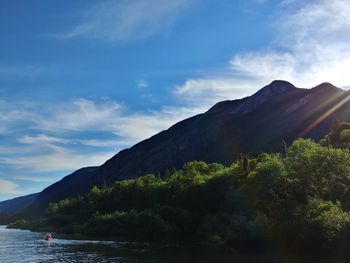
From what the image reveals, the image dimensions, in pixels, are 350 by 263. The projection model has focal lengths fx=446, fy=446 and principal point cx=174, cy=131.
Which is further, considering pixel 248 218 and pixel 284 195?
pixel 248 218

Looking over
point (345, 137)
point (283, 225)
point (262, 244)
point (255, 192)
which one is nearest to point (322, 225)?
point (283, 225)

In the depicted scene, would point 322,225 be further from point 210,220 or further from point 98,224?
point 98,224

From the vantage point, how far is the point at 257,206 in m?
98.8

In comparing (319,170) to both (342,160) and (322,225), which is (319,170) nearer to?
(342,160)

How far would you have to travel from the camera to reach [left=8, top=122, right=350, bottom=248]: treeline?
246ft

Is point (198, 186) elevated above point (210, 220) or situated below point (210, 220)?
above

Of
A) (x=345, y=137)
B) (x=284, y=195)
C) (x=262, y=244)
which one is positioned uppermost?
(x=345, y=137)

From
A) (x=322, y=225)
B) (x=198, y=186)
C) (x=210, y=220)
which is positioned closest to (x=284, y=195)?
(x=322, y=225)

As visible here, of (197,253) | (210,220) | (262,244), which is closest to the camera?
(197,253)

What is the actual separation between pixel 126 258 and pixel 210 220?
47.2 m

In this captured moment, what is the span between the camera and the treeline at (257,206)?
7500 cm

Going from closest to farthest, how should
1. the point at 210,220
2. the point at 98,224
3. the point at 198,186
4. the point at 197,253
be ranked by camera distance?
1. the point at 197,253
2. the point at 210,220
3. the point at 198,186
4. the point at 98,224

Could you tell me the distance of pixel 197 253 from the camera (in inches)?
3039

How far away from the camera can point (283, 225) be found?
260 feet
